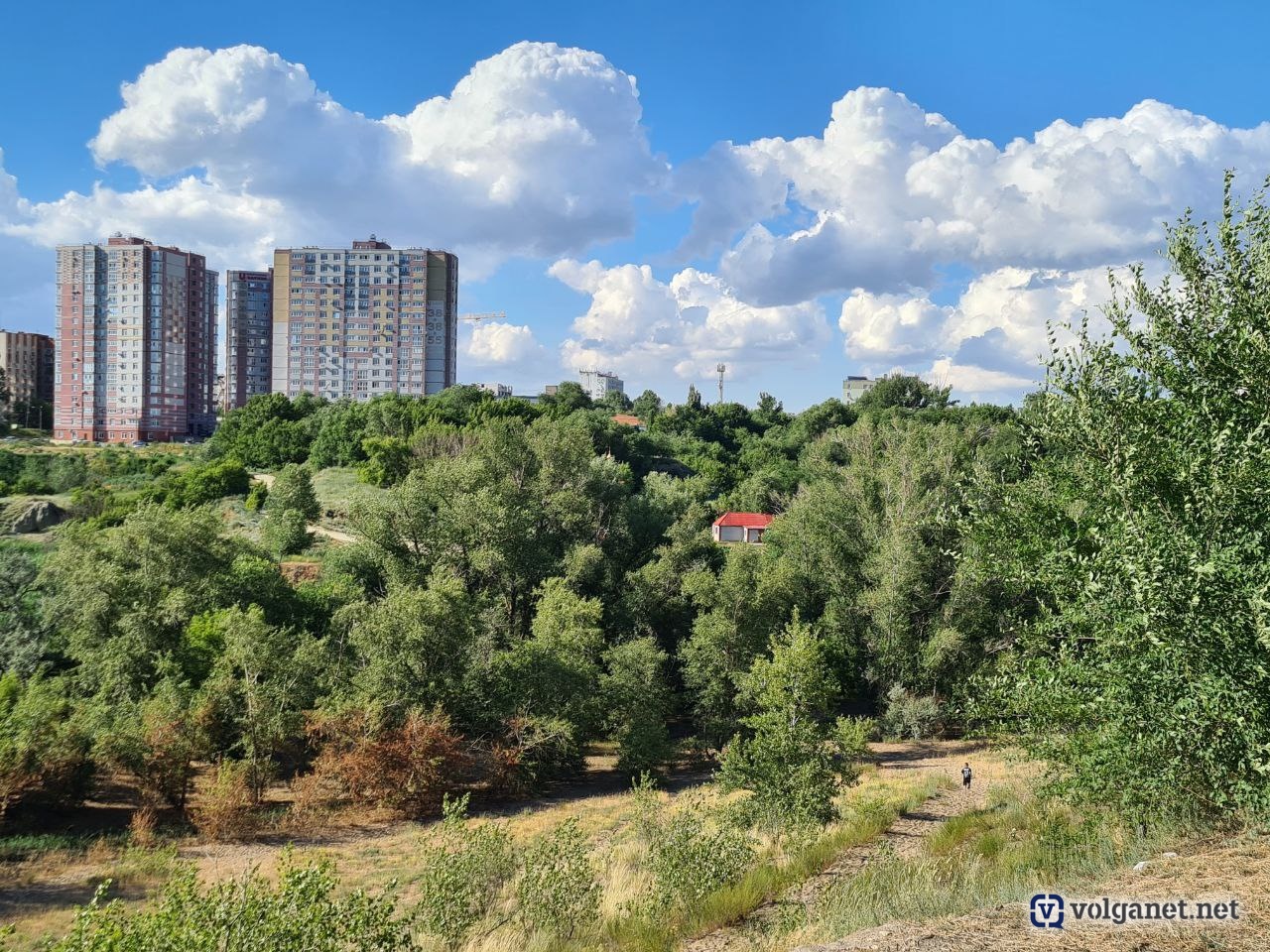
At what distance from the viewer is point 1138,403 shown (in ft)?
32.0

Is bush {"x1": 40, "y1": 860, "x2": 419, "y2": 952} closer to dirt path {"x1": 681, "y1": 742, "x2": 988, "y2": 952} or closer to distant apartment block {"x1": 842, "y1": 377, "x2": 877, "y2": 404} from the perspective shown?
dirt path {"x1": 681, "y1": 742, "x2": 988, "y2": 952}

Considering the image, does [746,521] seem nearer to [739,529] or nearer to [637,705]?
[739,529]

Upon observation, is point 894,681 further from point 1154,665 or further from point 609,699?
point 1154,665

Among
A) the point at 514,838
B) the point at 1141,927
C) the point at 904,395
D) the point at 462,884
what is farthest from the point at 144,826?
the point at 904,395

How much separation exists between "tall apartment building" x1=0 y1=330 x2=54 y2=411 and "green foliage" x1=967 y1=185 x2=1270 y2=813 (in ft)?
404

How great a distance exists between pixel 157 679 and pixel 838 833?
20752 millimetres

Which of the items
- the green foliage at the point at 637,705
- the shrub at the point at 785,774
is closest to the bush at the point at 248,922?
the shrub at the point at 785,774

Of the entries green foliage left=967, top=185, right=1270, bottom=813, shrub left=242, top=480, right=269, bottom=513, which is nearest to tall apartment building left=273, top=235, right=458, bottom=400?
shrub left=242, top=480, right=269, bottom=513

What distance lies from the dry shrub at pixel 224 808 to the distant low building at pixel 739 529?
2984 centimetres

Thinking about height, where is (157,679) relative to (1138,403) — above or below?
below

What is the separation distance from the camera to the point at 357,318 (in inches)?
3927

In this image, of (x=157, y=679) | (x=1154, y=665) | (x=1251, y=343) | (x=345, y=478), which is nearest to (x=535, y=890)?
(x=1154, y=665)

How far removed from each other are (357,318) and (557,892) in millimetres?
99580

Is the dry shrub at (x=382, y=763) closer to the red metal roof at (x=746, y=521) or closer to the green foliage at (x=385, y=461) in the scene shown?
the red metal roof at (x=746, y=521)
